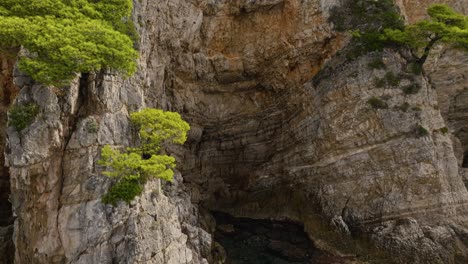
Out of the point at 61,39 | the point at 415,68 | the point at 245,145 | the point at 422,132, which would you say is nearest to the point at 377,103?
the point at 422,132

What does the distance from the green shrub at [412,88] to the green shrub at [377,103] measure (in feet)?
6.23

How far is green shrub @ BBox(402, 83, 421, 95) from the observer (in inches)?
1030

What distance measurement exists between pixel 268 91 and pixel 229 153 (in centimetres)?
749

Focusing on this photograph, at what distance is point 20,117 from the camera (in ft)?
53.1

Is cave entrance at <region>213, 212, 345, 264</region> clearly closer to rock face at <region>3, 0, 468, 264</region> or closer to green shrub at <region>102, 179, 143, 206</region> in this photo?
rock face at <region>3, 0, 468, 264</region>

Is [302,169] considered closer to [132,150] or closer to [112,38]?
[132,150]

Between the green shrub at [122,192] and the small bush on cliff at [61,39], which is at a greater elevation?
the small bush on cliff at [61,39]

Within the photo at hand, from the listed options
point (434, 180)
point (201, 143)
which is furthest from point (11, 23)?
point (434, 180)

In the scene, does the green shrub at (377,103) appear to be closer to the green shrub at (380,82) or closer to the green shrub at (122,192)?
the green shrub at (380,82)

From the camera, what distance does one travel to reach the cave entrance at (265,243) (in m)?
24.6

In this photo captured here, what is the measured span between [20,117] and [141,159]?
Result: 588 cm

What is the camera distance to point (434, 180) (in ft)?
78.3

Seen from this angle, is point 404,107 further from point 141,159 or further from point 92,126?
point 92,126

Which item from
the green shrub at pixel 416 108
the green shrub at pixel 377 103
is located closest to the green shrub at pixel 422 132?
the green shrub at pixel 416 108
